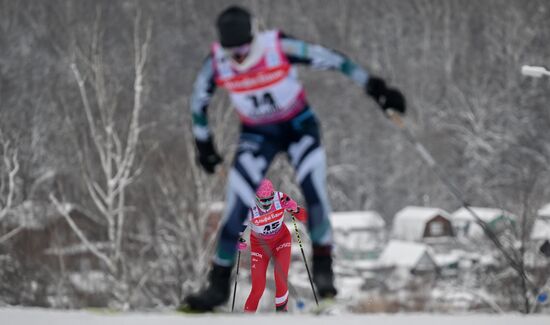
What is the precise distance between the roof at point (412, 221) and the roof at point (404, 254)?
2252 mm

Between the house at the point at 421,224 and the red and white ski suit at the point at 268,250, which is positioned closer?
the red and white ski suit at the point at 268,250

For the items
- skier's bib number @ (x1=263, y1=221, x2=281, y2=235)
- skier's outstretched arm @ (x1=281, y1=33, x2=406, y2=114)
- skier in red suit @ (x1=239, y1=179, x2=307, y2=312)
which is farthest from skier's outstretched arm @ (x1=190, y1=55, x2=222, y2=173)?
skier's bib number @ (x1=263, y1=221, x2=281, y2=235)

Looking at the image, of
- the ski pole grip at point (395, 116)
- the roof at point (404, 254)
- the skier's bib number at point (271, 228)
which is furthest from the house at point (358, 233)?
the ski pole grip at point (395, 116)

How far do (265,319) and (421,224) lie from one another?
43066 millimetres

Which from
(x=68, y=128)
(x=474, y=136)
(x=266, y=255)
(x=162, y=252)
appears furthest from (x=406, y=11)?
(x=266, y=255)

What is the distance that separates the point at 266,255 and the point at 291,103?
242 cm

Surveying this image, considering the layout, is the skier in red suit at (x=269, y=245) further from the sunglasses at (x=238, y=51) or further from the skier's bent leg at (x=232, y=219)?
the sunglasses at (x=238, y=51)

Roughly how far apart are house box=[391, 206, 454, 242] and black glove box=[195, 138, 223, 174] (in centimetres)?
4206

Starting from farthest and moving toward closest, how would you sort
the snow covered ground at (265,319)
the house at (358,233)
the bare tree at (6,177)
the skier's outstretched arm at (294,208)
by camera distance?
the house at (358,233) → the bare tree at (6,177) → the skier's outstretched arm at (294,208) → the snow covered ground at (265,319)

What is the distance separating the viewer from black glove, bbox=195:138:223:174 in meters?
3.34

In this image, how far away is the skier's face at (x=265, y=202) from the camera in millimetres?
4713

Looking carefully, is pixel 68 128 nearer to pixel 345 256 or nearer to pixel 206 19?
pixel 345 256

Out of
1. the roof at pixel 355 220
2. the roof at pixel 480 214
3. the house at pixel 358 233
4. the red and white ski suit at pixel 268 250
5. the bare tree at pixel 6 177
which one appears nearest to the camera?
the red and white ski suit at pixel 268 250

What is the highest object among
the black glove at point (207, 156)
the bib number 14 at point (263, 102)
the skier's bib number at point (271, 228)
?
the bib number 14 at point (263, 102)
